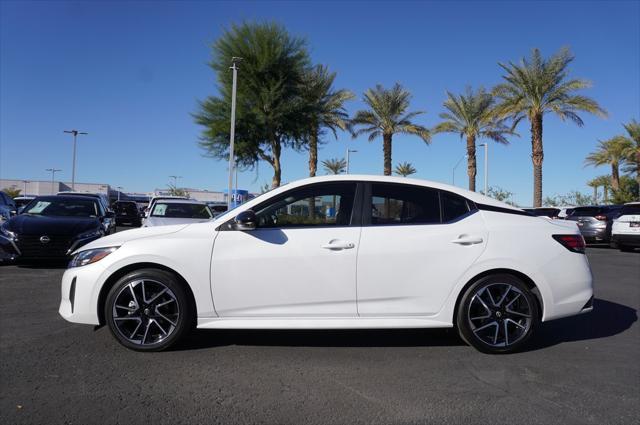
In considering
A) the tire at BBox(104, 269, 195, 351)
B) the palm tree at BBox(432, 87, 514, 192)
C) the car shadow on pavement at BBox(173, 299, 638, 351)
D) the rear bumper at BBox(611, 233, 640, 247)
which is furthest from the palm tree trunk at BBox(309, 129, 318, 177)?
the tire at BBox(104, 269, 195, 351)

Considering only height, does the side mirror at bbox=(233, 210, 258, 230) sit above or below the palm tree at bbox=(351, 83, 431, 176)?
below

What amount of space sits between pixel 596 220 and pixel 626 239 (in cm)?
262

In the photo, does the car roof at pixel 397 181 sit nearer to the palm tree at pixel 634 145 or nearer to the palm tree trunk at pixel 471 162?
the palm tree trunk at pixel 471 162

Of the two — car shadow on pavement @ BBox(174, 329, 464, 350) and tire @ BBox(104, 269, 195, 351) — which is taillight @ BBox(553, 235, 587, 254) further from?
tire @ BBox(104, 269, 195, 351)

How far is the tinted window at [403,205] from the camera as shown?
181 inches

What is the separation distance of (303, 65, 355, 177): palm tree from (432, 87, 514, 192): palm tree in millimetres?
6398

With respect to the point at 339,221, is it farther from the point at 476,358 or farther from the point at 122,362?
the point at 122,362

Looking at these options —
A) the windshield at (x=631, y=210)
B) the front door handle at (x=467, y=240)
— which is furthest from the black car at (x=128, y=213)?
the front door handle at (x=467, y=240)

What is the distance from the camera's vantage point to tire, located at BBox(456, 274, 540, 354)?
4.50 metres

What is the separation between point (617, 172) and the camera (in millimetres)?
41500

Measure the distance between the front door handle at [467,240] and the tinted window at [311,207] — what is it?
3.35 feet

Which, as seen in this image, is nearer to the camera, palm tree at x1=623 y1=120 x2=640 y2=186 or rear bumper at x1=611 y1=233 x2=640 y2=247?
rear bumper at x1=611 y1=233 x2=640 y2=247

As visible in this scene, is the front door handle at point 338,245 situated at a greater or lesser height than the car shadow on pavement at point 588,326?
greater

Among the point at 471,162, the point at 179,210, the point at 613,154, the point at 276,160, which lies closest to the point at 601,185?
the point at 613,154
